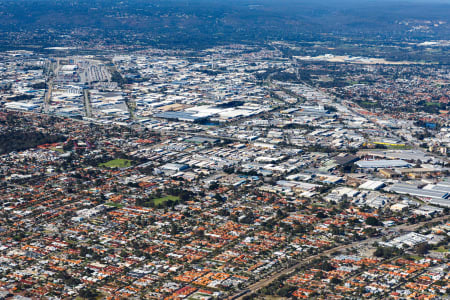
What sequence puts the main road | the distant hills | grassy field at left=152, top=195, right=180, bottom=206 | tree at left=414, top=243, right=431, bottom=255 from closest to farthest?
the main road
tree at left=414, top=243, right=431, bottom=255
grassy field at left=152, top=195, right=180, bottom=206
the distant hills

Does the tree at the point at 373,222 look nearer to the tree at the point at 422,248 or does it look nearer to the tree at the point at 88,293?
the tree at the point at 422,248

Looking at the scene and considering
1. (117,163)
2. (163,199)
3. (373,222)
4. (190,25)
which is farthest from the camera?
(190,25)

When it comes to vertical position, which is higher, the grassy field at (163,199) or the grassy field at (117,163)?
the grassy field at (117,163)

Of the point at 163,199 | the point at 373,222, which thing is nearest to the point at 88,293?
the point at 163,199

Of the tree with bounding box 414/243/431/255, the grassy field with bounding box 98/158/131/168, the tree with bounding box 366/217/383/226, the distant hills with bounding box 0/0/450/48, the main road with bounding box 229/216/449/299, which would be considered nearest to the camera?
the main road with bounding box 229/216/449/299

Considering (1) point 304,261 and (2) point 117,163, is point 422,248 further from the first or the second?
(2) point 117,163

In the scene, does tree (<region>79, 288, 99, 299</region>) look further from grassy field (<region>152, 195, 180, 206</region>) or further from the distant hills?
the distant hills

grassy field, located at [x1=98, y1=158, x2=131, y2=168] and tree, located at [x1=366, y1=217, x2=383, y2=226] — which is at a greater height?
tree, located at [x1=366, y1=217, x2=383, y2=226]

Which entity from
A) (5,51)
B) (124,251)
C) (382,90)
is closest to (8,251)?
(124,251)

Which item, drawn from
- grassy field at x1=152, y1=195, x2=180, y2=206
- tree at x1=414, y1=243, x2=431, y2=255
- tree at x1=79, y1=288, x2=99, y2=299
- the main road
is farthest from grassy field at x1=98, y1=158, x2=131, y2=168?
tree at x1=414, y1=243, x2=431, y2=255

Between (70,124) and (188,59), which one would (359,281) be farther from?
(188,59)

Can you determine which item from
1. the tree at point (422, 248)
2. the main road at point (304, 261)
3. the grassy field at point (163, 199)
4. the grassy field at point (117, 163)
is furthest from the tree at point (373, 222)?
the grassy field at point (117, 163)
